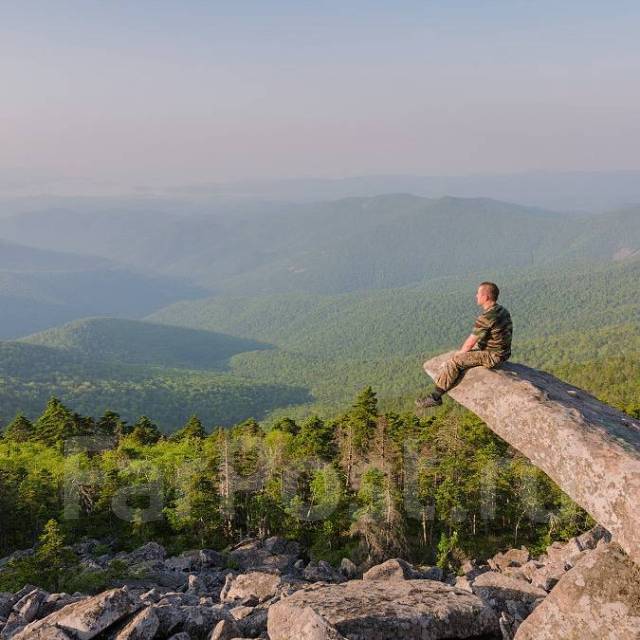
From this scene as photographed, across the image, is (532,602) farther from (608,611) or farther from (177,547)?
(177,547)

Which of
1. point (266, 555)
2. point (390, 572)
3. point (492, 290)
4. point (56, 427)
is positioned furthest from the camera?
point (56, 427)

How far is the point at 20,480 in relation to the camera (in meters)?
55.7

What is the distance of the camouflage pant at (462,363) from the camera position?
586 inches

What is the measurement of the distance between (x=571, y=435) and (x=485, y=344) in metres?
3.69

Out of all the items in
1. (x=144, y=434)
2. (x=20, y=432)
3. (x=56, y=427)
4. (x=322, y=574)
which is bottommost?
(x=144, y=434)

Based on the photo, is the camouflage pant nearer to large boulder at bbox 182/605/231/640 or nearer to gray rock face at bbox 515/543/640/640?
gray rock face at bbox 515/543/640/640

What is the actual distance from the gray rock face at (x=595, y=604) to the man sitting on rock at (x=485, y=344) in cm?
555

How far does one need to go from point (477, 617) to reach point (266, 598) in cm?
1119

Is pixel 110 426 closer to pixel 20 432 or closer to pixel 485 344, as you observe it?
pixel 20 432

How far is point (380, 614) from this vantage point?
47.0 ft

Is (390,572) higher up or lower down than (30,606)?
lower down

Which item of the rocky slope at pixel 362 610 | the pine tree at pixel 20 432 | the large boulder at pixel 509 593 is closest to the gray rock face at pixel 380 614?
the rocky slope at pixel 362 610

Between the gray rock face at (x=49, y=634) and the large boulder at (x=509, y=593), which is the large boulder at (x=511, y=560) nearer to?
the large boulder at (x=509, y=593)

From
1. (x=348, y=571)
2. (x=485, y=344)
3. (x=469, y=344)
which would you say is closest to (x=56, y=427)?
(x=348, y=571)
